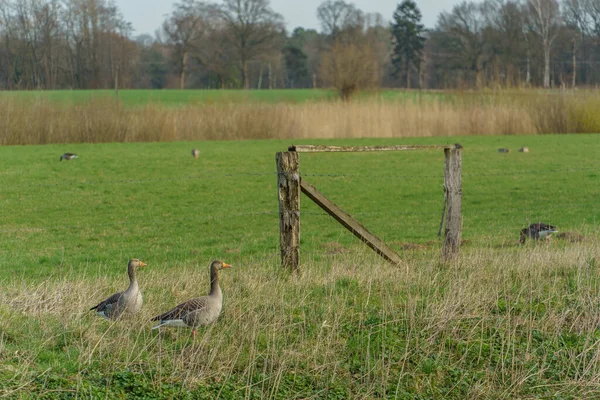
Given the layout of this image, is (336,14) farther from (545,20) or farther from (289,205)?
(289,205)

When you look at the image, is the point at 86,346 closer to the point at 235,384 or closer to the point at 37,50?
the point at 235,384

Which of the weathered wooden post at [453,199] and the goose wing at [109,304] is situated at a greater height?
the weathered wooden post at [453,199]

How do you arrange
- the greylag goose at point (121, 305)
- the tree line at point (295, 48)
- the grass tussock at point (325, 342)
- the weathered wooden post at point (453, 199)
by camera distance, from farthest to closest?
1. the tree line at point (295, 48)
2. the weathered wooden post at point (453, 199)
3. the greylag goose at point (121, 305)
4. the grass tussock at point (325, 342)

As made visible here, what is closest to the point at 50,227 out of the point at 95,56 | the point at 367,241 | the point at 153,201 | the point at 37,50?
the point at 153,201

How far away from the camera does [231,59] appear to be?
92.9 metres

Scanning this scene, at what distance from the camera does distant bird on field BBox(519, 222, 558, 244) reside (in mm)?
12520

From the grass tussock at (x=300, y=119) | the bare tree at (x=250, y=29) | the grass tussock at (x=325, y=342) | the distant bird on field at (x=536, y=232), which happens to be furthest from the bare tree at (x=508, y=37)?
the grass tussock at (x=325, y=342)

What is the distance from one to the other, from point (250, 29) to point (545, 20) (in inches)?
1356

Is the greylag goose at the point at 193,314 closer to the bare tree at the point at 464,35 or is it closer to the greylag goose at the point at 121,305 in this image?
the greylag goose at the point at 121,305

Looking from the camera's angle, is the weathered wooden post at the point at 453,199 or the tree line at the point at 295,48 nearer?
the weathered wooden post at the point at 453,199

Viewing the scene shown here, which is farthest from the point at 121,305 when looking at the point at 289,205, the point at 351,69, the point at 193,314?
the point at 351,69

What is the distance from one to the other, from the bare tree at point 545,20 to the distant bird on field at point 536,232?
76591 mm

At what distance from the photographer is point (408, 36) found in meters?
98.8

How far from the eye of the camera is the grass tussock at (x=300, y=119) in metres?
37.1
